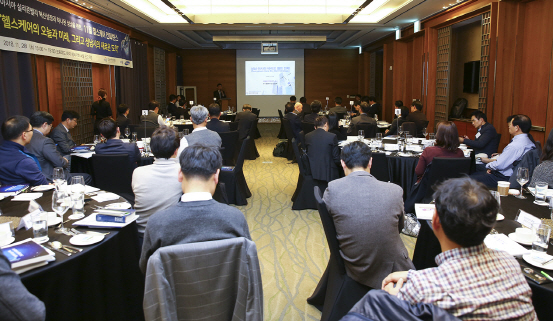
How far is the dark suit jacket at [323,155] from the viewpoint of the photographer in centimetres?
486

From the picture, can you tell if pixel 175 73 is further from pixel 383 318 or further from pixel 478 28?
pixel 383 318

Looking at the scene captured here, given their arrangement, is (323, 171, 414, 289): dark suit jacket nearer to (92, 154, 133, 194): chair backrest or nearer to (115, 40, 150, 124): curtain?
(92, 154, 133, 194): chair backrest

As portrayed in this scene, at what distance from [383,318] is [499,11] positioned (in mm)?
7377

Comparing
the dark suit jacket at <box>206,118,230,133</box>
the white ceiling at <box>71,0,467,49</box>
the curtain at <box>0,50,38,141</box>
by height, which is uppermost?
the white ceiling at <box>71,0,467,49</box>

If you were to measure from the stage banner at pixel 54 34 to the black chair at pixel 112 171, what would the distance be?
126 inches

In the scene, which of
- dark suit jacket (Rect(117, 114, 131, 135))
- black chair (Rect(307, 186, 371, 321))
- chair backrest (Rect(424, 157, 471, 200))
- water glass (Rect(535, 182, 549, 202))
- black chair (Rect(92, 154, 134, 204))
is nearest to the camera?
black chair (Rect(307, 186, 371, 321))

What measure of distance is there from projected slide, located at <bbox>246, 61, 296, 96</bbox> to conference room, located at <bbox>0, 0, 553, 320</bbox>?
10.5 ft

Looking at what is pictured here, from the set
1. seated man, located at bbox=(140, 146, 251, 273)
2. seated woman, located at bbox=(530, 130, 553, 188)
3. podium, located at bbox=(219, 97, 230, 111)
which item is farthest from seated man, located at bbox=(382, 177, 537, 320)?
podium, located at bbox=(219, 97, 230, 111)

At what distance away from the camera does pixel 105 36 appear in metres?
9.28

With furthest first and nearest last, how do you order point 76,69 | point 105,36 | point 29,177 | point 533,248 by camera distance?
point 105,36 < point 76,69 < point 29,177 < point 533,248

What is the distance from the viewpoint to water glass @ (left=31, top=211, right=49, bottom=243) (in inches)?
81.0

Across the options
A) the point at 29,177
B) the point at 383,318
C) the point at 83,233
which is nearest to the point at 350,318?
the point at 383,318

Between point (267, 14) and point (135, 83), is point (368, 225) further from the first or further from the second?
point (135, 83)

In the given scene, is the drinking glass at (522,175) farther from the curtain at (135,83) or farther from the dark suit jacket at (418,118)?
the curtain at (135,83)
